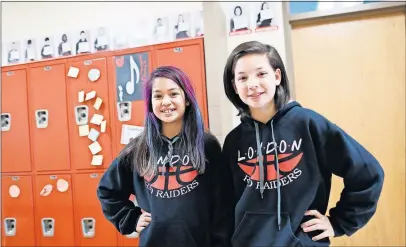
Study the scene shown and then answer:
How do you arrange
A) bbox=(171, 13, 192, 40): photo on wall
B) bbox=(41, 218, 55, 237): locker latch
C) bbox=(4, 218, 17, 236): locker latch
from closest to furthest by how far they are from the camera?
bbox=(171, 13, 192, 40): photo on wall, bbox=(41, 218, 55, 237): locker latch, bbox=(4, 218, 17, 236): locker latch

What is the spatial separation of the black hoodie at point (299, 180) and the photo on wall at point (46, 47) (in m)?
2.30

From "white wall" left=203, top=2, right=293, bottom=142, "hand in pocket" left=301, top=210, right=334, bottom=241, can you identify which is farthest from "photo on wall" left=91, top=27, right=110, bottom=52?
"hand in pocket" left=301, top=210, right=334, bottom=241

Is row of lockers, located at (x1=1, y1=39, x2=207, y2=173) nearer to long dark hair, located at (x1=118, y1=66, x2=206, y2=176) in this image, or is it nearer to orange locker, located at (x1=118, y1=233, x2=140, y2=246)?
orange locker, located at (x1=118, y1=233, x2=140, y2=246)

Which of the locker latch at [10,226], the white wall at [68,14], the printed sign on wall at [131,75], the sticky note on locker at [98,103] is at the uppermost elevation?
the white wall at [68,14]

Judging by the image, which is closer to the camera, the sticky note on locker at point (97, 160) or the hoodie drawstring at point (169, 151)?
the hoodie drawstring at point (169, 151)

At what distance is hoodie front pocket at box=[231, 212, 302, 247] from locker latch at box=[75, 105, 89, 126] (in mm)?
1771

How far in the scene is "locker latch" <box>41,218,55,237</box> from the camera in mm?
2584

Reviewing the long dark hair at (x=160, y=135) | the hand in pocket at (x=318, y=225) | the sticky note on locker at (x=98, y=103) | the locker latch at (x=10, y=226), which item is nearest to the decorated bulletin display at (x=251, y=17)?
the sticky note on locker at (x=98, y=103)

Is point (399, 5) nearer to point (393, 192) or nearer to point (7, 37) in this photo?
point (393, 192)

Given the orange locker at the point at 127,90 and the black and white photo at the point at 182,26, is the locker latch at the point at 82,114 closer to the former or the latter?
the orange locker at the point at 127,90

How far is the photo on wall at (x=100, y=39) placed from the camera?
2.61 meters

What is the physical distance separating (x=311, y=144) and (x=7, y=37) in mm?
2903

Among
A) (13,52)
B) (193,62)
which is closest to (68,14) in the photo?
(13,52)

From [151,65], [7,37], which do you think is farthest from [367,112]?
[7,37]
